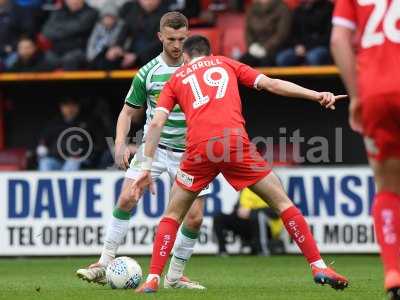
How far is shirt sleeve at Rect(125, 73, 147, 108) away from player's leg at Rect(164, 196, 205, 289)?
102cm

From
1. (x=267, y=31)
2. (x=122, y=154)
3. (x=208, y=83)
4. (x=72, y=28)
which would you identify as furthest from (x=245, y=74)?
(x=72, y=28)

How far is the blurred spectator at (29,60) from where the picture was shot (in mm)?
16922

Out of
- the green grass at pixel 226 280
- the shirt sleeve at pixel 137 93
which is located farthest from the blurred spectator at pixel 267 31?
the shirt sleeve at pixel 137 93

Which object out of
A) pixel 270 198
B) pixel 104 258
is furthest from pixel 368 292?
pixel 104 258

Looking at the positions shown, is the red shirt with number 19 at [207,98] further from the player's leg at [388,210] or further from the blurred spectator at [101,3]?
the blurred spectator at [101,3]

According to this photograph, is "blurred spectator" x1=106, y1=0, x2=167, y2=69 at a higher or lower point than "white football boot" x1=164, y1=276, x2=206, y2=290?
higher

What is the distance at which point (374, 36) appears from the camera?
610 cm

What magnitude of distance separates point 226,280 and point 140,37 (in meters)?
7.42

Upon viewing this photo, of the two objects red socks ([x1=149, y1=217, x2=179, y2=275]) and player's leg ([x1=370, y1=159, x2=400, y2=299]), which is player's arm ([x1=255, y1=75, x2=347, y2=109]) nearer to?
red socks ([x1=149, y1=217, x2=179, y2=275])

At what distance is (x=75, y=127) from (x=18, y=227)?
2582 millimetres

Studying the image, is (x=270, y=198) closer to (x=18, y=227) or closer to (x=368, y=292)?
(x=368, y=292)

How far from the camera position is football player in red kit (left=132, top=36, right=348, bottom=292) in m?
8.20

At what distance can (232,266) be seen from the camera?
12.6 m

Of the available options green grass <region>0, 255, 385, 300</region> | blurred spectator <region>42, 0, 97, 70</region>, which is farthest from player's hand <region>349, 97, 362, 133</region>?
blurred spectator <region>42, 0, 97, 70</region>
